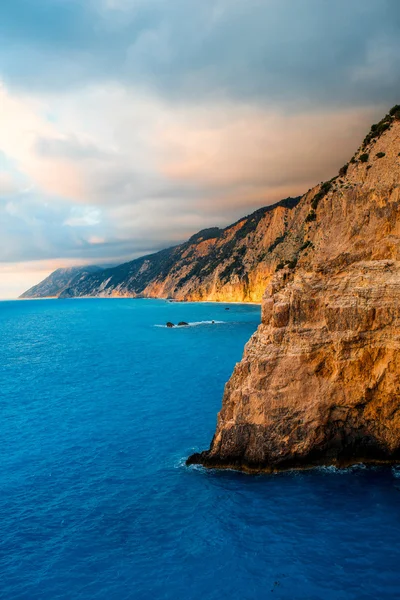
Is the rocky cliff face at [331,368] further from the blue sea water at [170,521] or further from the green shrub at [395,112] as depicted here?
the green shrub at [395,112]

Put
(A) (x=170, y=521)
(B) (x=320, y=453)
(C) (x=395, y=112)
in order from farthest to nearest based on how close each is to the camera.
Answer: (C) (x=395, y=112), (B) (x=320, y=453), (A) (x=170, y=521)

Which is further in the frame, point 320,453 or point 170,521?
point 320,453

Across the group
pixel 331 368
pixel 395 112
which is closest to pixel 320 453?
pixel 331 368

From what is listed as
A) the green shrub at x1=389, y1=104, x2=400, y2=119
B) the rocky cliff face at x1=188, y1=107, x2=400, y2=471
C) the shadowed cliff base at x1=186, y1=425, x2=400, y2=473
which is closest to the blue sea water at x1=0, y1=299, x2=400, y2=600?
the shadowed cliff base at x1=186, y1=425, x2=400, y2=473

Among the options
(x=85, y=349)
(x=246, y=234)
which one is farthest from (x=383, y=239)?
(x=246, y=234)

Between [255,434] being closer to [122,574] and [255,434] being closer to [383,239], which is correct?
[122,574]

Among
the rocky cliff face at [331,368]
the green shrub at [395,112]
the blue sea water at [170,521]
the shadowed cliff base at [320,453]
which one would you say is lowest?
the blue sea water at [170,521]

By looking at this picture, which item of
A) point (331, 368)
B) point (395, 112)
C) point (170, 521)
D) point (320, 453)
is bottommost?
point (170, 521)

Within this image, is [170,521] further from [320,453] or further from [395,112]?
[395,112]

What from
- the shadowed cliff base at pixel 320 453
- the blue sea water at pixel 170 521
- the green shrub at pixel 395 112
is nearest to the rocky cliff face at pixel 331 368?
the shadowed cliff base at pixel 320 453
